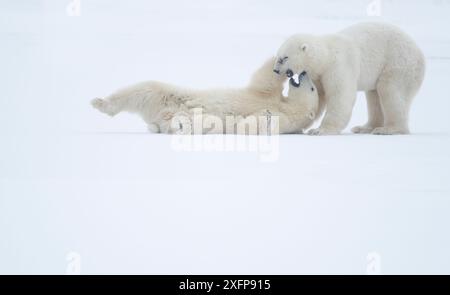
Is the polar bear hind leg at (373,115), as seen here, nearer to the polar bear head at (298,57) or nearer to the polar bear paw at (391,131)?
the polar bear paw at (391,131)

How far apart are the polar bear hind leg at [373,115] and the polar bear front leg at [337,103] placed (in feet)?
2.50

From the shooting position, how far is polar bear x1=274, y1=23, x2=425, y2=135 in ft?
23.2

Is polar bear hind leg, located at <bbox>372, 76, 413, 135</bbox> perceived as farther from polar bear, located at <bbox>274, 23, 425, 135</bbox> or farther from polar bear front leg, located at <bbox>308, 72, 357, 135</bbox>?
polar bear front leg, located at <bbox>308, 72, 357, 135</bbox>

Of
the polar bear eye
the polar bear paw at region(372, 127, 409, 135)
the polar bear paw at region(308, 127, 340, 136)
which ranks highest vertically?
the polar bear eye

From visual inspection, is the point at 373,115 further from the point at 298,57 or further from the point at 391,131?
the point at 298,57

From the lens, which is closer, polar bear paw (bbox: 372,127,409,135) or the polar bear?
the polar bear

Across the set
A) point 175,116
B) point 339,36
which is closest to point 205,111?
point 175,116

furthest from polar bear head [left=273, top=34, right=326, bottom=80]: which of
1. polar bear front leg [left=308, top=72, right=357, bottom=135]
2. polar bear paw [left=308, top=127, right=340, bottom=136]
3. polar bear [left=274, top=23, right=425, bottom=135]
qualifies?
polar bear paw [left=308, top=127, right=340, bottom=136]

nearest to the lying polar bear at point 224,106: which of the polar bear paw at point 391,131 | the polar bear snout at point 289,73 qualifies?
the polar bear snout at point 289,73

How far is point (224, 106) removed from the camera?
695cm

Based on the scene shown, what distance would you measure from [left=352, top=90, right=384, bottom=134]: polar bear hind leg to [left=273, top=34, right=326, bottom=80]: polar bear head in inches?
39.0

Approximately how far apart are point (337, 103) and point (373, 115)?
97 cm

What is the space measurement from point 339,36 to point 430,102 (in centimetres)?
250

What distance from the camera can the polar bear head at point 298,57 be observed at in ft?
23.1
